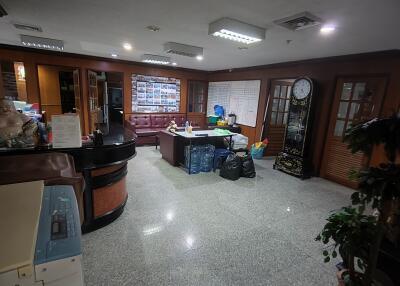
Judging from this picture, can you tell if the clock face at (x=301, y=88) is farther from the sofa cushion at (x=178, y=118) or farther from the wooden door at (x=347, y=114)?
the sofa cushion at (x=178, y=118)

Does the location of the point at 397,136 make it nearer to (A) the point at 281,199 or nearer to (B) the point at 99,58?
(A) the point at 281,199

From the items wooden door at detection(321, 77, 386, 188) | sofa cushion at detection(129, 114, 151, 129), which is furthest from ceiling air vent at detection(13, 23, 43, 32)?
wooden door at detection(321, 77, 386, 188)

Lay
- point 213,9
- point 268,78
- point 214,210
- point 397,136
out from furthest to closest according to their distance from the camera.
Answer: point 268,78, point 214,210, point 213,9, point 397,136

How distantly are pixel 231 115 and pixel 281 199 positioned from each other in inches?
141

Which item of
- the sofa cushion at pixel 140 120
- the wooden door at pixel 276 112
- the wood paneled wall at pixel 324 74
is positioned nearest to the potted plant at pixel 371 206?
the wood paneled wall at pixel 324 74

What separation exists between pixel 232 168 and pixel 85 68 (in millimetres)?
4682

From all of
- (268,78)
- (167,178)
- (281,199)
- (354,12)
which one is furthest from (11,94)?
(354,12)

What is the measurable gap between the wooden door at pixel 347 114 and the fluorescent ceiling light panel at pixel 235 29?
8.05 ft

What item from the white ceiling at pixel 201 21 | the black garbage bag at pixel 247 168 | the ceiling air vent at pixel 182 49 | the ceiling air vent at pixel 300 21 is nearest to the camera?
the white ceiling at pixel 201 21

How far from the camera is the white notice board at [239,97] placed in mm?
5871

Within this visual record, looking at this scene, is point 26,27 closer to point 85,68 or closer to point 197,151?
point 85,68

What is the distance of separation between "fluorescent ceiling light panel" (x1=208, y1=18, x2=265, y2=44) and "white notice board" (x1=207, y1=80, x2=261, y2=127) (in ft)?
10.4

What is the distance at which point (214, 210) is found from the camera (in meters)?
2.94

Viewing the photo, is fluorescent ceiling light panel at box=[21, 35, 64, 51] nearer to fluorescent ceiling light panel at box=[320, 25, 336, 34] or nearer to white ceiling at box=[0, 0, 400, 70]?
white ceiling at box=[0, 0, 400, 70]
